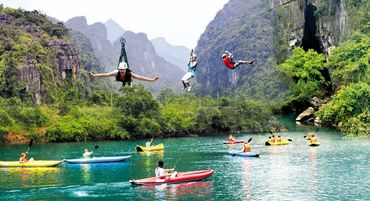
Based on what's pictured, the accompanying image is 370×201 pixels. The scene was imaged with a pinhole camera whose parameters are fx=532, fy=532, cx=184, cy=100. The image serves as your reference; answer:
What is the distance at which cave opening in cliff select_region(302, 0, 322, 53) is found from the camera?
69113 millimetres

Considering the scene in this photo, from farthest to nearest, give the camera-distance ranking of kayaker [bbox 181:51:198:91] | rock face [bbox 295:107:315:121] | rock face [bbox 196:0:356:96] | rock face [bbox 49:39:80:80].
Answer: rock face [bbox 49:39:80:80], rock face [bbox 295:107:315:121], rock face [bbox 196:0:356:96], kayaker [bbox 181:51:198:91]

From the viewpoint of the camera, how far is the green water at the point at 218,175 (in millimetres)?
23047

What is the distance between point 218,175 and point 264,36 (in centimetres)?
11972

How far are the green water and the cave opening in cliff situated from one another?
29.9 m

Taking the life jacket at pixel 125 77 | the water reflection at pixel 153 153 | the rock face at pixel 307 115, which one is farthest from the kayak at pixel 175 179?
the rock face at pixel 307 115

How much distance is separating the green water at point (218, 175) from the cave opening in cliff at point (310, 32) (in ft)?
97.9

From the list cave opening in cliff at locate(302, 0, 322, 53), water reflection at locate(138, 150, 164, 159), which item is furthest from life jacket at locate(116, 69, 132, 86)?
cave opening in cliff at locate(302, 0, 322, 53)

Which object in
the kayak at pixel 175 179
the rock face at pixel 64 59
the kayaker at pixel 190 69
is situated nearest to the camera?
the kayaker at pixel 190 69

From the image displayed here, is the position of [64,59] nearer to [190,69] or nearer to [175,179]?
[175,179]

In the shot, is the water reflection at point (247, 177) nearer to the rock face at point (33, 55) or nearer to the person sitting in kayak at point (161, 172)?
the person sitting in kayak at point (161, 172)

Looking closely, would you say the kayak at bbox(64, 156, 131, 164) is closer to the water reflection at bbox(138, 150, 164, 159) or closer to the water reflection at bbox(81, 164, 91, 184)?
the water reflection at bbox(81, 164, 91, 184)

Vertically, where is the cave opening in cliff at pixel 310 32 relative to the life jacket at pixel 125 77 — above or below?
above

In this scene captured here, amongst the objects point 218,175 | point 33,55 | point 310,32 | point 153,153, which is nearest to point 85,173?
point 218,175

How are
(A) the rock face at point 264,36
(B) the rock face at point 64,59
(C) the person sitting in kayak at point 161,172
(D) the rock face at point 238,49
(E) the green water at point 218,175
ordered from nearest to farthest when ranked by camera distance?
(E) the green water at point 218,175 < (C) the person sitting in kayak at point 161,172 < (A) the rock face at point 264,36 < (B) the rock face at point 64,59 < (D) the rock face at point 238,49
